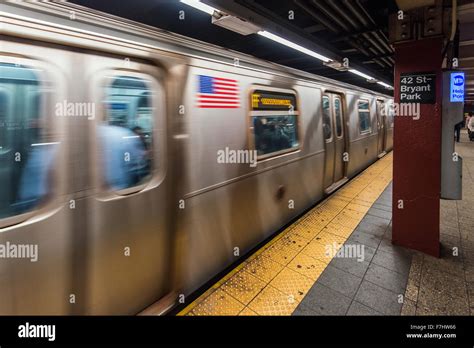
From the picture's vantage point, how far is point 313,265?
2990 millimetres

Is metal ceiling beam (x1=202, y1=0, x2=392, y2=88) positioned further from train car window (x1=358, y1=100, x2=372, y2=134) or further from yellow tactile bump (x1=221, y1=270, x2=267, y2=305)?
train car window (x1=358, y1=100, x2=372, y2=134)

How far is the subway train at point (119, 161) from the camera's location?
1.42 meters

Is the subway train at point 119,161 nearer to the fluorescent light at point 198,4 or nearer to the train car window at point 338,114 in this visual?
the fluorescent light at point 198,4

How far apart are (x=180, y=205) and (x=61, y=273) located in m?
0.94

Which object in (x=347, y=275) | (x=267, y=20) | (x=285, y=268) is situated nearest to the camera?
(x=267, y=20)

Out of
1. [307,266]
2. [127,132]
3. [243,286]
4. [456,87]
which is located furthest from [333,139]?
A: [127,132]

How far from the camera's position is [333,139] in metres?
5.26

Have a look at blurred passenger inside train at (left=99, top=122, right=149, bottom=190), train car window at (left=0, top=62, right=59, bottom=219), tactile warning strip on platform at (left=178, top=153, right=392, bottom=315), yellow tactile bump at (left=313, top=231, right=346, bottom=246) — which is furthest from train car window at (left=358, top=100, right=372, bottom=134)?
train car window at (left=0, top=62, right=59, bottom=219)

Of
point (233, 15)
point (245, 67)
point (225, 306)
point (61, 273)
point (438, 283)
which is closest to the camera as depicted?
point (61, 273)

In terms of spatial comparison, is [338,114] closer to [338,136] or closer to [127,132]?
[338,136]

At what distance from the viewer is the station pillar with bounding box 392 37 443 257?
2881mm

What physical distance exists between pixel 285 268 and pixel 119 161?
2116 millimetres

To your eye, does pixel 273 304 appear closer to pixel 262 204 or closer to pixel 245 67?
pixel 262 204
